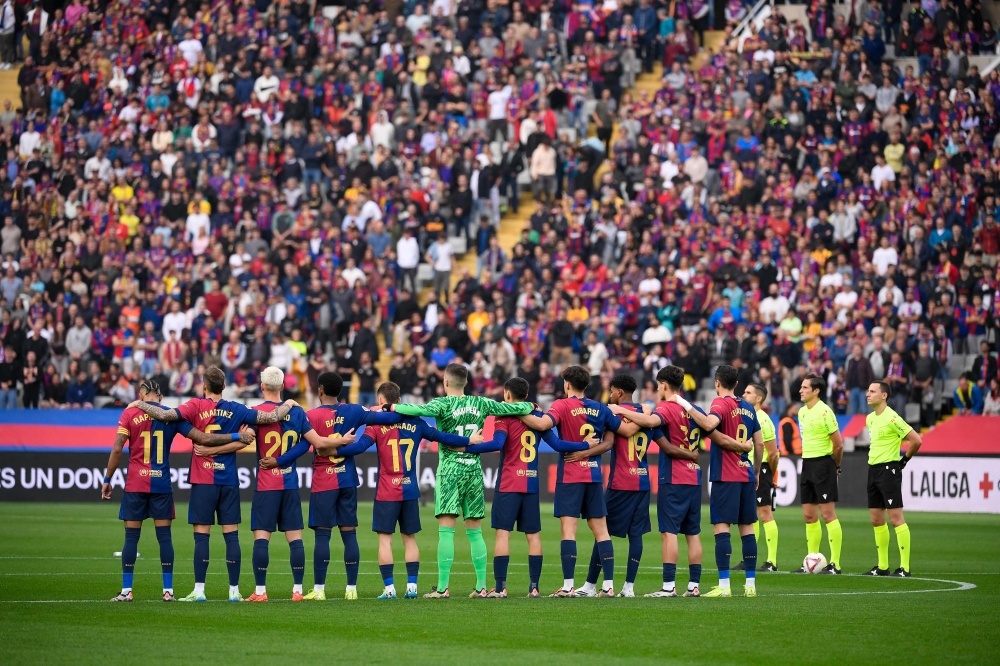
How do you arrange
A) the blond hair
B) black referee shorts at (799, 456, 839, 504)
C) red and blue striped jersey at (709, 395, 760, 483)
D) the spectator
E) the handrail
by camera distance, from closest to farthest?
the blond hair
red and blue striped jersey at (709, 395, 760, 483)
black referee shorts at (799, 456, 839, 504)
the spectator
the handrail

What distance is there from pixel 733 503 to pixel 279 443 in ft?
16.3

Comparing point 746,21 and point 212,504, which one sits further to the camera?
point 746,21

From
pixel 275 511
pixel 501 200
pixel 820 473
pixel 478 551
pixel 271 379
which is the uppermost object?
pixel 501 200

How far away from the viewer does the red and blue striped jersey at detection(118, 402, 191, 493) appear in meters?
14.8

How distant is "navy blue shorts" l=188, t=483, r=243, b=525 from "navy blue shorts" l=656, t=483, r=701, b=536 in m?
4.53

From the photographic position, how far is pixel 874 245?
3266 centimetres

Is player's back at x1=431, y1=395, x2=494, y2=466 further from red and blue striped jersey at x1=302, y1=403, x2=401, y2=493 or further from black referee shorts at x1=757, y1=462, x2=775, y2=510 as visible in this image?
black referee shorts at x1=757, y1=462, x2=775, y2=510

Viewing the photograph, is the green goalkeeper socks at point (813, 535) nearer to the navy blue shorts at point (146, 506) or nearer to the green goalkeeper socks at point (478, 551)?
the green goalkeeper socks at point (478, 551)

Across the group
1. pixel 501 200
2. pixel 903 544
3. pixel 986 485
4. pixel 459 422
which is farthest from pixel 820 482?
pixel 501 200

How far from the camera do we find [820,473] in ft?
62.5

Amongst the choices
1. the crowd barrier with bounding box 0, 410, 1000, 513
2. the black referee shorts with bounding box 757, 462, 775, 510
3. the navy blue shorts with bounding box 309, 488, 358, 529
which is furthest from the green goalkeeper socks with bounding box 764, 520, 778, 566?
the crowd barrier with bounding box 0, 410, 1000, 513

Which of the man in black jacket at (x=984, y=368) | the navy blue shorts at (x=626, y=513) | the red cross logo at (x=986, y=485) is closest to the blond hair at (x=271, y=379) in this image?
the navy blue shorts at (x=626, y=513)

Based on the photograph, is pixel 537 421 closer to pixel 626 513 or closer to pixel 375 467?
pixel 626 513

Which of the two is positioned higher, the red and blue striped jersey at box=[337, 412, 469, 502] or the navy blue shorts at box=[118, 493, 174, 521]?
the red and blue striped jersey at box=[337, 412, 469, 502]
